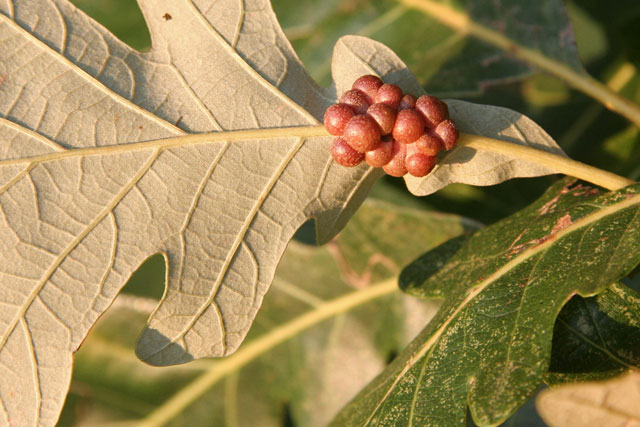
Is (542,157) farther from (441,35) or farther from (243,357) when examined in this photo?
(243,357)

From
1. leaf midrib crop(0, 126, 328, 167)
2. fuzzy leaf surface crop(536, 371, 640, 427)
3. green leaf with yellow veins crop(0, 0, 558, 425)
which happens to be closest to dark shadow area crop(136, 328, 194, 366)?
green leaf with yellow veins crop(0, 0, 558, 425)

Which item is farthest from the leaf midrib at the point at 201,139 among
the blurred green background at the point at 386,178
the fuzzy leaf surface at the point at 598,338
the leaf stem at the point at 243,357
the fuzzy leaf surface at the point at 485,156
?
the leaf stem at the point at 243,357

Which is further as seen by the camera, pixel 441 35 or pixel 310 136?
pixel 441 35

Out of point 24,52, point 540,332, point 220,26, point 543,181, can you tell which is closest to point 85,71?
point 24,52

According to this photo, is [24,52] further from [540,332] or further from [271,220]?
[540,332]

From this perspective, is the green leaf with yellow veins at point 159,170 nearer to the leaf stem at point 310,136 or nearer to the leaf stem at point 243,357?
the leaf stem at point 310,136

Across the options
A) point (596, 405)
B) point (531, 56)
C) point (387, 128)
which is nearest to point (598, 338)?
point (596, 405)
